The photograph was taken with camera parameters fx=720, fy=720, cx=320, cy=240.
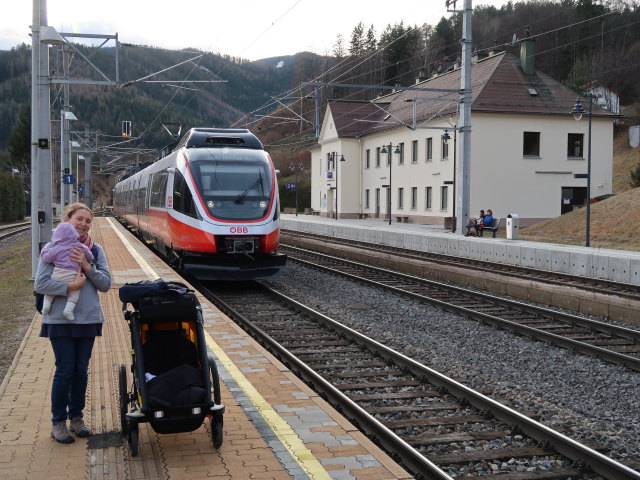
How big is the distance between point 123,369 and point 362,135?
173 feet

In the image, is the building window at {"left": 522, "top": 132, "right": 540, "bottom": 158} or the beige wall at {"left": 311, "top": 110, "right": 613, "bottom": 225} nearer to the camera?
the beige wall at {"left": 311, "top": 110, "right": 613, "bottom": 225}

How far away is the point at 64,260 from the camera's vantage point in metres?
5.01

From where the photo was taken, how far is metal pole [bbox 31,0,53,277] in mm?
14805

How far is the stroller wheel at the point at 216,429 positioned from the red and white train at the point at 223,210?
9777 millimetres

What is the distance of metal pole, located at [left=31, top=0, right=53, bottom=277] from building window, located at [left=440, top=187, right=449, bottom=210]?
31.6 metres

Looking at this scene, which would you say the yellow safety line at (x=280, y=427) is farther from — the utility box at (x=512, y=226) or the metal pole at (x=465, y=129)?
the utility box at (x=512, y=226)

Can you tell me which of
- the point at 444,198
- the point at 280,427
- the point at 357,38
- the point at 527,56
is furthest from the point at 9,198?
the point at 357,38

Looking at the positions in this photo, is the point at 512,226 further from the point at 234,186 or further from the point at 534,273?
the point at 234,186

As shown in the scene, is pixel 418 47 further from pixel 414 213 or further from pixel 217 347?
pixel 217 347

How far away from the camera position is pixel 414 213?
48.1 meters

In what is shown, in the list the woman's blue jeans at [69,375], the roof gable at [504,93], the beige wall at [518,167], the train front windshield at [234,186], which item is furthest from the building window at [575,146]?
the woman's blue jeans at [69,375]

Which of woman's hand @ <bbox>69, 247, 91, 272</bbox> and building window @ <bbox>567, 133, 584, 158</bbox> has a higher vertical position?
building window @ <bbox>567, 133, 584, 158</bbox>

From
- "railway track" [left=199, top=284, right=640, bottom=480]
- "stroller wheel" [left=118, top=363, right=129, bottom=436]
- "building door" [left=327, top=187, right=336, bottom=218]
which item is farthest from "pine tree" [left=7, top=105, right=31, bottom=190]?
"stroller wheel" [left=118, top=363, right=129, bottom=436]

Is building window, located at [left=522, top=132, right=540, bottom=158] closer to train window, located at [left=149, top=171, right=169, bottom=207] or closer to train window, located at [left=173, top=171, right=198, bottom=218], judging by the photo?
train window, located at [left=149, top=171, right=169, bottom=207]
